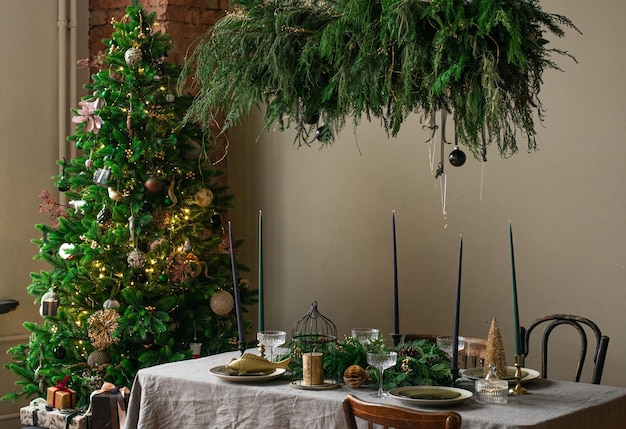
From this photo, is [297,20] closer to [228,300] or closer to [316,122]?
[316,122]

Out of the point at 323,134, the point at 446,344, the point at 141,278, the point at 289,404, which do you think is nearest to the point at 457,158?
the point at 323,134

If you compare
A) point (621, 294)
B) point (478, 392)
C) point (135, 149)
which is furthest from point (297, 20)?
point (621, 294)

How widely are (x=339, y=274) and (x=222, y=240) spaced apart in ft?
2.16

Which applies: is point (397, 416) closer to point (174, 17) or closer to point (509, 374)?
point (509, 374)

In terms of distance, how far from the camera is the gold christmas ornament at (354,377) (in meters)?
2.75

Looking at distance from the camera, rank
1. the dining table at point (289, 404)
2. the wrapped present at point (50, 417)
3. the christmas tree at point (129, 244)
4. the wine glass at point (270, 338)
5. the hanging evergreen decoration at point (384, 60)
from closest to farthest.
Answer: the hanging evergreen decoration at point (384, 60) → the dining table at point (289, 404) → the wine glass at point (270, 338) → the wrapped present at point (50, 417) → the christmas tree at point (129, 244)

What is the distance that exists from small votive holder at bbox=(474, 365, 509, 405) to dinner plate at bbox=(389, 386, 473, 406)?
0.03m

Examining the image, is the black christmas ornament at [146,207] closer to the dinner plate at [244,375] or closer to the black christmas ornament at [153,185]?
the black christmas ornament at [153,185]

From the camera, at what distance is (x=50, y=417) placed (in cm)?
412

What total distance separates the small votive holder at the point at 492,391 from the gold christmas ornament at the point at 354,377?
35cm

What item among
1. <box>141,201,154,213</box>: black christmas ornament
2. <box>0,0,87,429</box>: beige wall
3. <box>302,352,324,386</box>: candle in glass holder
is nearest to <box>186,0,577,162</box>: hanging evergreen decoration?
<box>302,352,324,386</box>: candle in glass holder

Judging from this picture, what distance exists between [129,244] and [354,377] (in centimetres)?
173

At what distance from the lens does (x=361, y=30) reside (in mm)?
2477

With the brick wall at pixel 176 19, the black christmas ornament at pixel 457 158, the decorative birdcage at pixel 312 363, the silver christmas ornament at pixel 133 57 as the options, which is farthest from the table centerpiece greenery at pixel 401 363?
the brick wall at pixel 176 19
